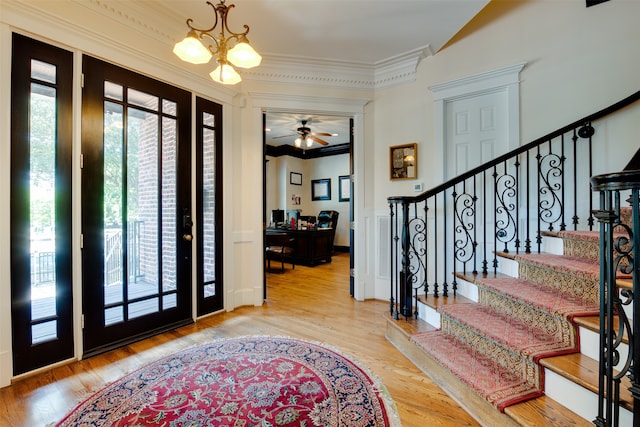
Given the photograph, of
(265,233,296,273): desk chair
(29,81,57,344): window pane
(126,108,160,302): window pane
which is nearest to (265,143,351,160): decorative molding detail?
(265,233,296,273): desk chair

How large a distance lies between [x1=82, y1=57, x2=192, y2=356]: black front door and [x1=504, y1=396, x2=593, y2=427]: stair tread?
279cm

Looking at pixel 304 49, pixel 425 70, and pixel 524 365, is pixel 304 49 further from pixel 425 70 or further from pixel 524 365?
pixel 524 365

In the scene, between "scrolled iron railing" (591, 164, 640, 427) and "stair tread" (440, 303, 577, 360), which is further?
"stair tread" (440, 303, 577, 360)

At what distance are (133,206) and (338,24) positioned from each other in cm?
262

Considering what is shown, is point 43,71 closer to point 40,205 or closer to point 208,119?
point 40,205

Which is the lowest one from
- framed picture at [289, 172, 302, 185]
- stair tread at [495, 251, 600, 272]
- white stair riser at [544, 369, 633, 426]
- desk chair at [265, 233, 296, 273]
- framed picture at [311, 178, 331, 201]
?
white stair riser at [544, 369, 633, 426]

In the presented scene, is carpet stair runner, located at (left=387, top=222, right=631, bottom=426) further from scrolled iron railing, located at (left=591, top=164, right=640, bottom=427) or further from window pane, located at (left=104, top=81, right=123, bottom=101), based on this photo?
window pane, located at (left=104, top=81, right=123, bottom=101)

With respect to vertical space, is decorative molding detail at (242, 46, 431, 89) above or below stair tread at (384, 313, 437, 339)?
above

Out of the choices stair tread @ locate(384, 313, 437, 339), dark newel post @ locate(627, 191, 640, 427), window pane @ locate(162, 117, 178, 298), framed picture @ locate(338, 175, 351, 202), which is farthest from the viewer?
framed picture @ locate(338, 175, 351, 202)

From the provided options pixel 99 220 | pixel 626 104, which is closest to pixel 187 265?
pixel 99 220

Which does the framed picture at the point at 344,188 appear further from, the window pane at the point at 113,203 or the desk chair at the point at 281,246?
the window pane at the point at 113,203

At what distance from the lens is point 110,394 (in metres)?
1.82

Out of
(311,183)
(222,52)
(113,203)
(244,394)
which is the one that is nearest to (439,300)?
(244,394)

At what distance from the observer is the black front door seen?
2.33 m
